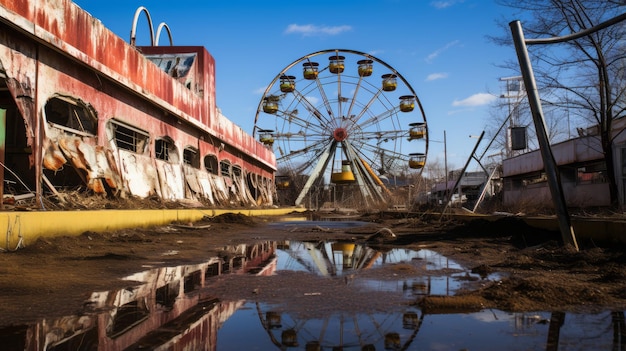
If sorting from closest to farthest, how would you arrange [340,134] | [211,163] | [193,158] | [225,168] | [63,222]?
1. [63,222]
2. [193,158]
3. [211,163]
4. [225,168]
5. [340,134]

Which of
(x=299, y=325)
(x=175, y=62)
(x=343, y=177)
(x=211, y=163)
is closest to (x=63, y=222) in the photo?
(x=299, y=325)

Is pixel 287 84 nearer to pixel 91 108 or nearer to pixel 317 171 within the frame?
pixel 317 171

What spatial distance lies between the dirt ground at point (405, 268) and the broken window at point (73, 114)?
10.1 feet

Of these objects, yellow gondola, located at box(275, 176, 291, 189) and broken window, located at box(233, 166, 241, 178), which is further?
yellow gondola, located at box(275, 176, 291, 189)

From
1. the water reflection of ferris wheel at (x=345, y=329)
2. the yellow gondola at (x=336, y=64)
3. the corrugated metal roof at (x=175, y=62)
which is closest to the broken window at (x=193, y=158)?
the corrugated metal roof at (x=175, y=62)

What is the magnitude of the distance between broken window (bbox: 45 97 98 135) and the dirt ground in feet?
10.1

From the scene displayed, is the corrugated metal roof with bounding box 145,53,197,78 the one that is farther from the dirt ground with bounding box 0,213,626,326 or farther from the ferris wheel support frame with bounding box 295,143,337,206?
the ferris wheel support frame with bounding box 295,143,337,206

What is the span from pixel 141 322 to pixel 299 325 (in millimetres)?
903

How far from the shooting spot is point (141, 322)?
2.80 metres

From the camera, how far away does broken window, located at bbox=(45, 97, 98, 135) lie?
984cm

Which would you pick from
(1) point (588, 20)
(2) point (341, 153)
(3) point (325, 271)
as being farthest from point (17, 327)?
(2) point (341, 153)

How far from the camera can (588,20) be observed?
1439 cm

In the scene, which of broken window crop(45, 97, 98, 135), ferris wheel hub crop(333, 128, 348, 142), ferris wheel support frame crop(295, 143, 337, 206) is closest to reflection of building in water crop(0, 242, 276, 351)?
broken window crop(45, 97, 98, 135)

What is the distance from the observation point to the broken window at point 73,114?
9.84 m
